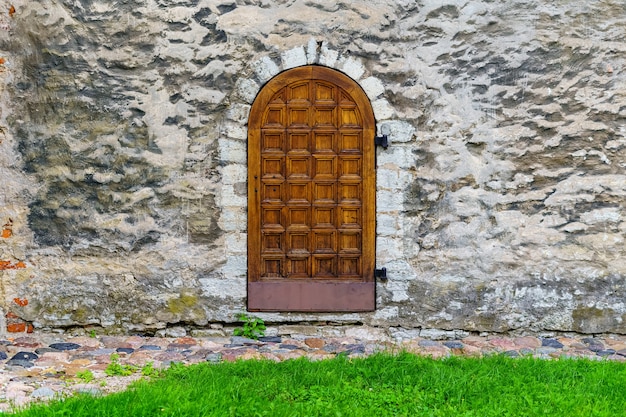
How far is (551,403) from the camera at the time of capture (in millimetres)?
3859

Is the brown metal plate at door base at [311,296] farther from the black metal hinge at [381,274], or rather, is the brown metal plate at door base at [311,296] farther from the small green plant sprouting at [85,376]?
the small green plant sprouting at [85,376]

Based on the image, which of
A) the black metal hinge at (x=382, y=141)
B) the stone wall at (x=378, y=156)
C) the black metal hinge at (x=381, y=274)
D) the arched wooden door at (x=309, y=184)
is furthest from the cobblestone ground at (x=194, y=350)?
the black metal hinge at (x=382, y=141)

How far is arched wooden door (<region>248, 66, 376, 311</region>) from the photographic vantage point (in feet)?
18.2

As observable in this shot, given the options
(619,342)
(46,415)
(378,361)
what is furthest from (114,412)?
(619,342)

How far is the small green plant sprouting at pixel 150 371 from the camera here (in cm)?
449

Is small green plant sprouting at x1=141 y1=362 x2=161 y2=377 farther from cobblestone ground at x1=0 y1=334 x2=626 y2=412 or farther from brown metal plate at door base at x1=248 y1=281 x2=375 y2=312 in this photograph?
brown metal plate at door base at x1=248 y1=281 x2=375 y2=312

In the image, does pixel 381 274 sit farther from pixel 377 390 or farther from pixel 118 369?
pixel 118 369

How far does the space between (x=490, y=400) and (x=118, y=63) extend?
3.86 metres

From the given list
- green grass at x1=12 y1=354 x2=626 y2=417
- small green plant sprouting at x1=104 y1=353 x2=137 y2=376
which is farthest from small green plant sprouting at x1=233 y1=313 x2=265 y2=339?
small green plant sprouting at x1=104 y1=353 x2=137 y2=376

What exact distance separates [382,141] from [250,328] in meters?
1.90

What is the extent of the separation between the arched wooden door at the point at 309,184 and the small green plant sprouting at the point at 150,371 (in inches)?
44.5

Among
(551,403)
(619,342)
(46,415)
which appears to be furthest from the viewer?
(619,342)

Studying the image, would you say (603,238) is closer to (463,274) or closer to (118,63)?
(463,274)

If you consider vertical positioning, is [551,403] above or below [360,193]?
below
